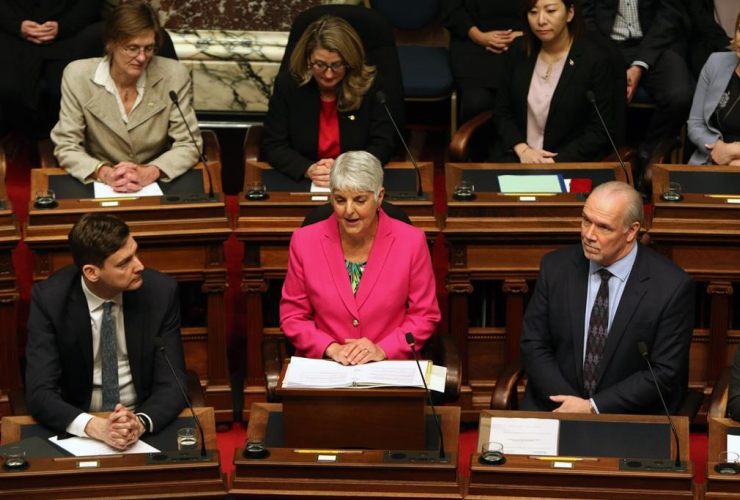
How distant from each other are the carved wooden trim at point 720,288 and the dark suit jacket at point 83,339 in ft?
5.19

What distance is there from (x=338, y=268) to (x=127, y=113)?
1132 mm

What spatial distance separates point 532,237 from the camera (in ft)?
13.5

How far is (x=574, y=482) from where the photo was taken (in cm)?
299

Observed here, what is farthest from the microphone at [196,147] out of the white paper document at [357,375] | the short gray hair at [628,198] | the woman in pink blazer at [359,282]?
the short gray hair at [628,198]

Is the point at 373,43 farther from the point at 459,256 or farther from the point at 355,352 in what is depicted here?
the point at 355,352

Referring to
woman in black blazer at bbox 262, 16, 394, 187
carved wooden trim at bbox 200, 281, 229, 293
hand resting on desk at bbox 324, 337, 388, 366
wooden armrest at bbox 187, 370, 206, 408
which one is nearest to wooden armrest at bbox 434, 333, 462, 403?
hand resting on desk at bbox 324, 337, 388, 366

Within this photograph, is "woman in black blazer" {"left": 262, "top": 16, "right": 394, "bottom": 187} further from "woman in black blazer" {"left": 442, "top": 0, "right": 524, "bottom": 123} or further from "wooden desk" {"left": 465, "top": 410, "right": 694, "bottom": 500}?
"wooden desk" {"left": 465, "top": 410, "right": 694, "bottom": 500}

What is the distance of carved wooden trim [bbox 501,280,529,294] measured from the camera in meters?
4.15

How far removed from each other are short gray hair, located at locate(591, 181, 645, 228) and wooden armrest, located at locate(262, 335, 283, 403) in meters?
0.94

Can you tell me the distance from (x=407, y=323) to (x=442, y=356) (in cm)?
13

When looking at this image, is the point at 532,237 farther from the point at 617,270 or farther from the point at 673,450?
the point at 673,450

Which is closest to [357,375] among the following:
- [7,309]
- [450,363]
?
[450,363]

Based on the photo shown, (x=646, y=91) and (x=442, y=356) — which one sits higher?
(x=646, y=91)

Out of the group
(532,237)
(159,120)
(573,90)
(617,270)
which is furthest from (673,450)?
(159,120)
